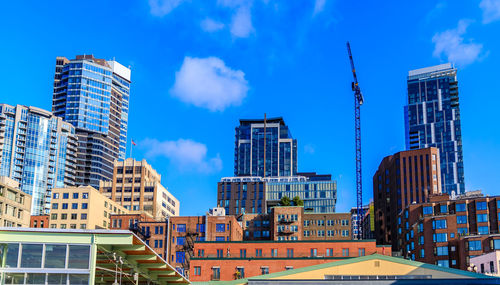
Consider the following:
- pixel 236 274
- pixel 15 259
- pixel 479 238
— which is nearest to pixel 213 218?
pixel 236 274

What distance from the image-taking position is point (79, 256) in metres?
36.8

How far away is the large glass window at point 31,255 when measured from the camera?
119 feet

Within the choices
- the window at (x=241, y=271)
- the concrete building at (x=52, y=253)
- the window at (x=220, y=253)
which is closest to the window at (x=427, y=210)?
the window at (x=220, y=253)

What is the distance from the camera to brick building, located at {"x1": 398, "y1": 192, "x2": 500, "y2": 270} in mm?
154500

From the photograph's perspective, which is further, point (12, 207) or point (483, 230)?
point (12, 207)

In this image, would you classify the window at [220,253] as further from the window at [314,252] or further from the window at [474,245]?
the window at [474,245]

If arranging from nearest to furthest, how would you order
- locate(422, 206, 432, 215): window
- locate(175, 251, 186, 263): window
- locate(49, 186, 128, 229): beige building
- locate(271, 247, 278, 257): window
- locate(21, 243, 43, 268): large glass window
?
1. locate(21, 243, 43, 268): large glass window
2. locate(271, 247, 278, 257): window
3. locate(175, 251, 186, 263): window
4. locate(422, 206, 432, 215): window
5. locate(49, 186, 128, 229): beige building

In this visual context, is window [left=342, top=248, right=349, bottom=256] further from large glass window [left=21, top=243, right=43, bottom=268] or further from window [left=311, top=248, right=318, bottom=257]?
large glass window [left=21, top=243, right=43, bottom=268]

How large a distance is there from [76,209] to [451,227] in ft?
361

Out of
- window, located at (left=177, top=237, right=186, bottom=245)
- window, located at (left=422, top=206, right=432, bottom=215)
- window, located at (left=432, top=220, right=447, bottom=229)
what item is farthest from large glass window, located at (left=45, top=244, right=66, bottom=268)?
window, located at (left=422, top=206, right=432, bottom=215)

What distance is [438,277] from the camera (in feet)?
268

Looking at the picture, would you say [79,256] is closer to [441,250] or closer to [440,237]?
[441,250]

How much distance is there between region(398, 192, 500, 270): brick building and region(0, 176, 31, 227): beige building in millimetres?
102673

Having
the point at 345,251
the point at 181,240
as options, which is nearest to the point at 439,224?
the point at 345,251
